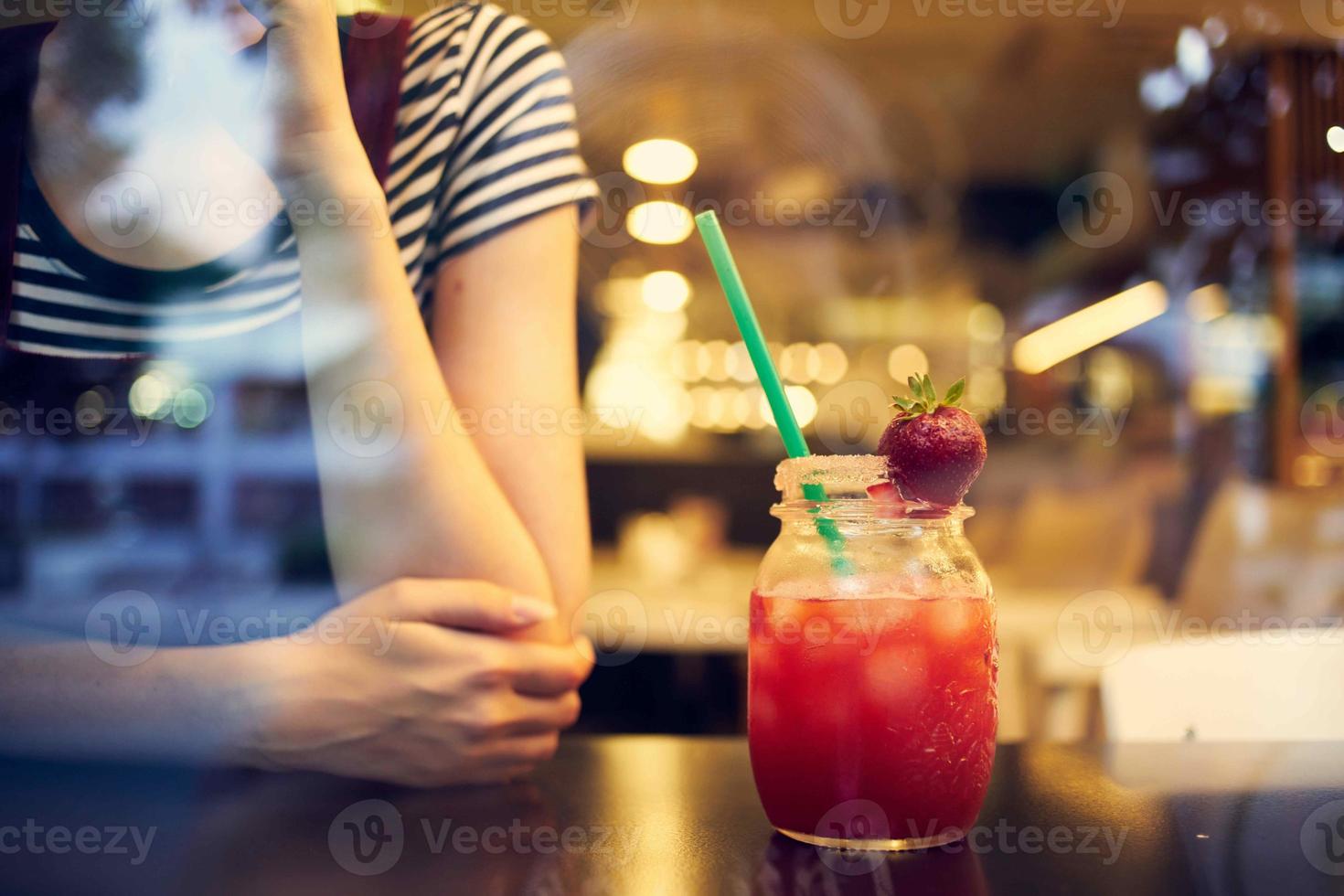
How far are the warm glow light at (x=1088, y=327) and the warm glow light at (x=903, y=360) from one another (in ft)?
1.55

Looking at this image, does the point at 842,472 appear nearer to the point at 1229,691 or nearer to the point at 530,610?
the point at 530,610

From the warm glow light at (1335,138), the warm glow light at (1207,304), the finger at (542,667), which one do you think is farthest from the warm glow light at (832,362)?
the finger at (542,667)

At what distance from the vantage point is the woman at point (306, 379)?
1154mm

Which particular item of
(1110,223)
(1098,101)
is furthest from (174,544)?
(1110,223)

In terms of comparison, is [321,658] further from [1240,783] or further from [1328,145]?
[1328,145]

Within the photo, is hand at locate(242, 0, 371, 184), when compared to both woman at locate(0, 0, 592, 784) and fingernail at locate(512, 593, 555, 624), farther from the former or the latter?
fingernail at locate(512, 593, 555, 624)

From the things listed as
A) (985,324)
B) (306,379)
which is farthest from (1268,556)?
(306,379)

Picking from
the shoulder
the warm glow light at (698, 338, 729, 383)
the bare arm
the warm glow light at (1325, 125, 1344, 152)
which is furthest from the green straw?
the warm glow light at (698, 338, 729, 383)

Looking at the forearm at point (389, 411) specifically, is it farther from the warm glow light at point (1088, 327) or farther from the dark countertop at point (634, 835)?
the warm glow light at point (1088, 327)

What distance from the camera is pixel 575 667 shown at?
4.16ft

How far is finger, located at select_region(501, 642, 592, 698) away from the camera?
1.19 meters

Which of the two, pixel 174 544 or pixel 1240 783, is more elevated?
pixel 174 544

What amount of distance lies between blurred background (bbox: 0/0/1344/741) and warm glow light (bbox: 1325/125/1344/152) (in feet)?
0.07

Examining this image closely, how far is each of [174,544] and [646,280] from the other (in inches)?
154
